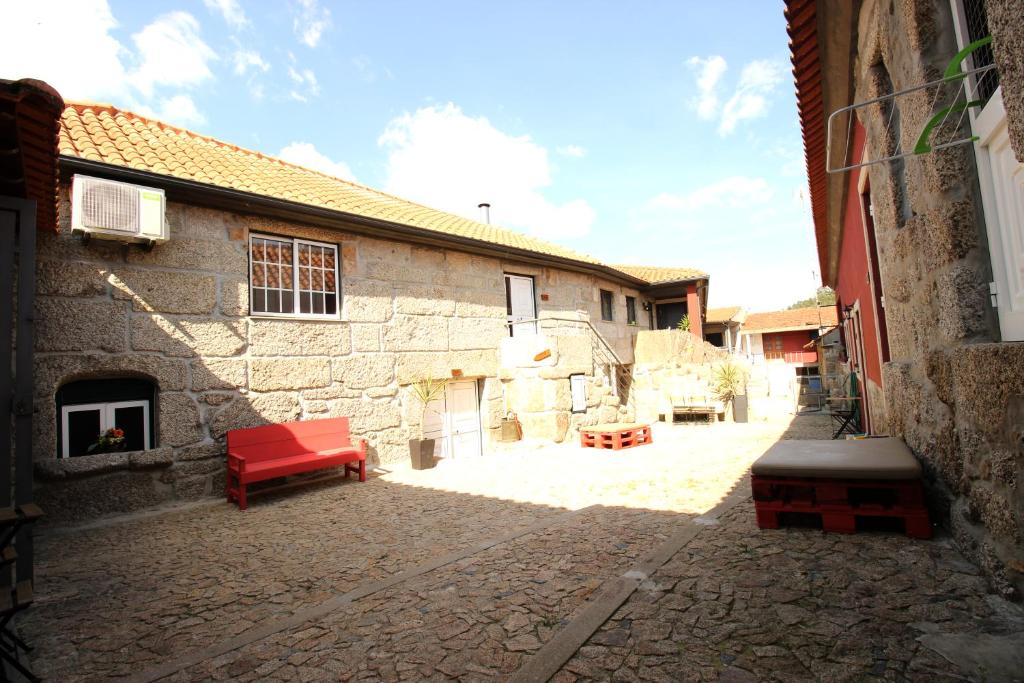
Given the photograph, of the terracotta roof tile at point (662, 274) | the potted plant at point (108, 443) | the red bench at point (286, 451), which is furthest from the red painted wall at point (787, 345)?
the potted plant at point (108, 443)

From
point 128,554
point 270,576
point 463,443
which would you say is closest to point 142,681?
point 270,576

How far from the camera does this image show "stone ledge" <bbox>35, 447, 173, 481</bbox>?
17.4ft

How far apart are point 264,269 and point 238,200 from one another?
40.9 inches

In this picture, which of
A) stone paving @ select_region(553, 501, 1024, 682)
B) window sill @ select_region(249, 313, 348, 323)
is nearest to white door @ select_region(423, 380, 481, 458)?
window sill @ select_region(249, 313, 348, 323)

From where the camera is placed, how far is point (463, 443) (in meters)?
→ 9.60

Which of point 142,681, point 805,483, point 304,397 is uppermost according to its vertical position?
point 304,397

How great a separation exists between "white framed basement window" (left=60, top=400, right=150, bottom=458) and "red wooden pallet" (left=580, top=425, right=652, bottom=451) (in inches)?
273

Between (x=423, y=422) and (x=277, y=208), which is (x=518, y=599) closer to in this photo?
(x=423, y=422)

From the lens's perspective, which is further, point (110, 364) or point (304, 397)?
point (304, 397)

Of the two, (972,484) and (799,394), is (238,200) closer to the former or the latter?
(972,484)

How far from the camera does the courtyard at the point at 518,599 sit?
232 cm

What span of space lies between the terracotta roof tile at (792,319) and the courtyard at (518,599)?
2766 centimetres

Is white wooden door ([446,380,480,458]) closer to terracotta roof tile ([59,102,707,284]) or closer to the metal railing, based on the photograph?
the metal railing

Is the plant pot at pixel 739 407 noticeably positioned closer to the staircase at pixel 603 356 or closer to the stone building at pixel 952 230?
the staircase at pixel 603 356
